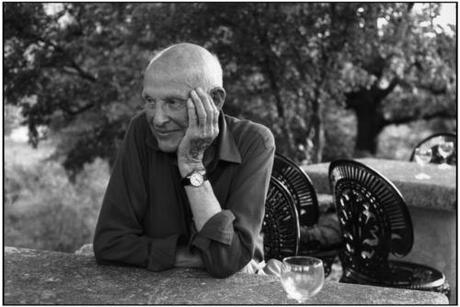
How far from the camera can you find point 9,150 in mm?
10008

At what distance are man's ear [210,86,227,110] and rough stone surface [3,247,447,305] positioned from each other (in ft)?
1.90

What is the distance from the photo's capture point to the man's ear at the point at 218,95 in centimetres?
229

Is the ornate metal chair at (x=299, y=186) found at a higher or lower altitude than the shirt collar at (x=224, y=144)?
lower

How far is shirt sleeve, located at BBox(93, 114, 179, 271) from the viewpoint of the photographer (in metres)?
2.27

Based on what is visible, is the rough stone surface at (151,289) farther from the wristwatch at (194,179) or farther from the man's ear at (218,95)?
the man's ear at (218,95)

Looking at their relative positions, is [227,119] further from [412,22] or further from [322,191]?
[412,22]

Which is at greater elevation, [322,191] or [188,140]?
[188,140]

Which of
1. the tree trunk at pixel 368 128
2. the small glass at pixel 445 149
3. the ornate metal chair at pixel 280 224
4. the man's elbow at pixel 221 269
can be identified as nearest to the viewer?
the man's elbow at pixel 221 269

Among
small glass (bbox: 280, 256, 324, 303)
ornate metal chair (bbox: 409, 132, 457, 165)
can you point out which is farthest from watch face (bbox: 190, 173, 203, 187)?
ornate metal chair (bbox: 409, 132, 457, 165)

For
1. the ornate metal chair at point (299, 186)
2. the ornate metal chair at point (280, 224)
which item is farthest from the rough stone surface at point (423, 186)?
the ornate metal chair at point (280, 224)

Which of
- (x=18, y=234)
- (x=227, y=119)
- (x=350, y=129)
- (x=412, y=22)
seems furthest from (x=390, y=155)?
(x=227, y=119)

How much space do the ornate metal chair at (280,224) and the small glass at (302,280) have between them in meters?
1.17

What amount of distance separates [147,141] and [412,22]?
555 cm

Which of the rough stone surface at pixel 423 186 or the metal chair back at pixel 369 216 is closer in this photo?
the metal chair back at pixel 369 216
